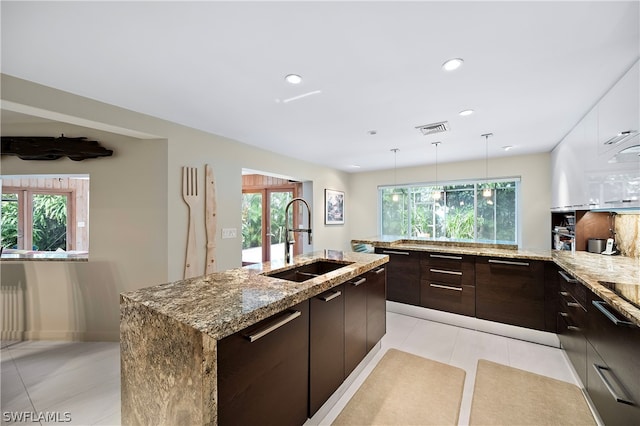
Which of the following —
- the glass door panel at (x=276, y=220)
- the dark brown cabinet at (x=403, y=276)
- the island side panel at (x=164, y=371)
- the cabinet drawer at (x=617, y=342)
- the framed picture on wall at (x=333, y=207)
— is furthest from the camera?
the glass door panel at (x=276, y=220)

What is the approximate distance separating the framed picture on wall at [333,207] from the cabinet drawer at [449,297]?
280 cm

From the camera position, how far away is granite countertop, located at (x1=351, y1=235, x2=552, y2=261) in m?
2.73

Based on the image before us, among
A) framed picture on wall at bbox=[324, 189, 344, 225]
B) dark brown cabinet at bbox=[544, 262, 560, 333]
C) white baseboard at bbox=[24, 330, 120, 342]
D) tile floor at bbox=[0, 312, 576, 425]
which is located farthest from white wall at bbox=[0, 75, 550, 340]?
dark brown cabinet at bbox=[544, 262, 560, 333]

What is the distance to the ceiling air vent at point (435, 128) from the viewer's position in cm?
292

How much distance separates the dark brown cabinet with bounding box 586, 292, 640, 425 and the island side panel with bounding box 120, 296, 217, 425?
1894 millimetres

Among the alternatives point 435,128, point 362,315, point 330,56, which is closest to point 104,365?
point 362,315

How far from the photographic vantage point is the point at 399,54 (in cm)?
167

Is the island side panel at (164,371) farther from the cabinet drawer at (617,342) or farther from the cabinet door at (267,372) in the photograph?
the cabinet drawer at (617,342)

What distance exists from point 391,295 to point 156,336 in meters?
3.04

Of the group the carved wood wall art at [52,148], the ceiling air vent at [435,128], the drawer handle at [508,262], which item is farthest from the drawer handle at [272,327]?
the carved wood wall art at [52,148]

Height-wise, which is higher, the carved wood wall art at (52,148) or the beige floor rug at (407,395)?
the carved wood wall art at (52,148)

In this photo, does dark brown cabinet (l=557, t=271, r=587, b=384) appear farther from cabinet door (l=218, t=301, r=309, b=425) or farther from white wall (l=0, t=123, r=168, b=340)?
white wall (l=0, t=123, r=168, b=340)

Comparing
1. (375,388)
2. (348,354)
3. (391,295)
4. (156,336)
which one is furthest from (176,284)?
(391,295)

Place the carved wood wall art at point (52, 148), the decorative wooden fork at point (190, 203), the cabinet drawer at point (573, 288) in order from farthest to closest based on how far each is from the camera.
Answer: the decorative wooden fork at point (190, 203)
the carved wood wall art at point (52, 148)
the cabinet drawer at point (573, 288)
